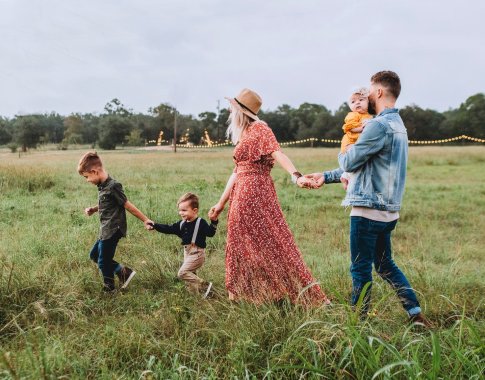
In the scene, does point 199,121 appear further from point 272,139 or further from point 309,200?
point 272,139

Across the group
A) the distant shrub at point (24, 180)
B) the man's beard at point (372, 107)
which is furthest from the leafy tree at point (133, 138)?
the man's beard at point (372, 107)

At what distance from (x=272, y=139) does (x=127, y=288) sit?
2.20 m

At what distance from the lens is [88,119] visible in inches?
3425

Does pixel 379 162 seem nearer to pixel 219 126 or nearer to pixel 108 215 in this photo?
pixel 108 215

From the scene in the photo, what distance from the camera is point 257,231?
407 cm

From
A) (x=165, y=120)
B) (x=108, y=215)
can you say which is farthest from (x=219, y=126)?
(x=108, y=215)

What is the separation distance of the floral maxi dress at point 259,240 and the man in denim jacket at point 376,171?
69cm

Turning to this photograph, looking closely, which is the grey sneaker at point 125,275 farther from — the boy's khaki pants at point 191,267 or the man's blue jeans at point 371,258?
the man's blue jeans at point 371,258

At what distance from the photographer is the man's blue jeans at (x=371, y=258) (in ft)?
11.4

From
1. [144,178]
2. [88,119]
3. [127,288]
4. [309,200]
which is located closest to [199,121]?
Result: [88,119]

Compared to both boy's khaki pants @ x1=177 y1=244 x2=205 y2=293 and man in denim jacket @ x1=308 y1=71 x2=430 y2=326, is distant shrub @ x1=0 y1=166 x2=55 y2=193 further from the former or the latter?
man in denim jacket @ x1=308 y1=71 x2=430 y2=326

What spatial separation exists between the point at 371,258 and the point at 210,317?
4.51 feet

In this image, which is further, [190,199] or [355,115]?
[190,199]

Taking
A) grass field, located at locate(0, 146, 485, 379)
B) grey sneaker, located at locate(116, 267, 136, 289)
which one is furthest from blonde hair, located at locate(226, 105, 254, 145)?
grey sneaker, located at locate(116, 267, 136, 289)
